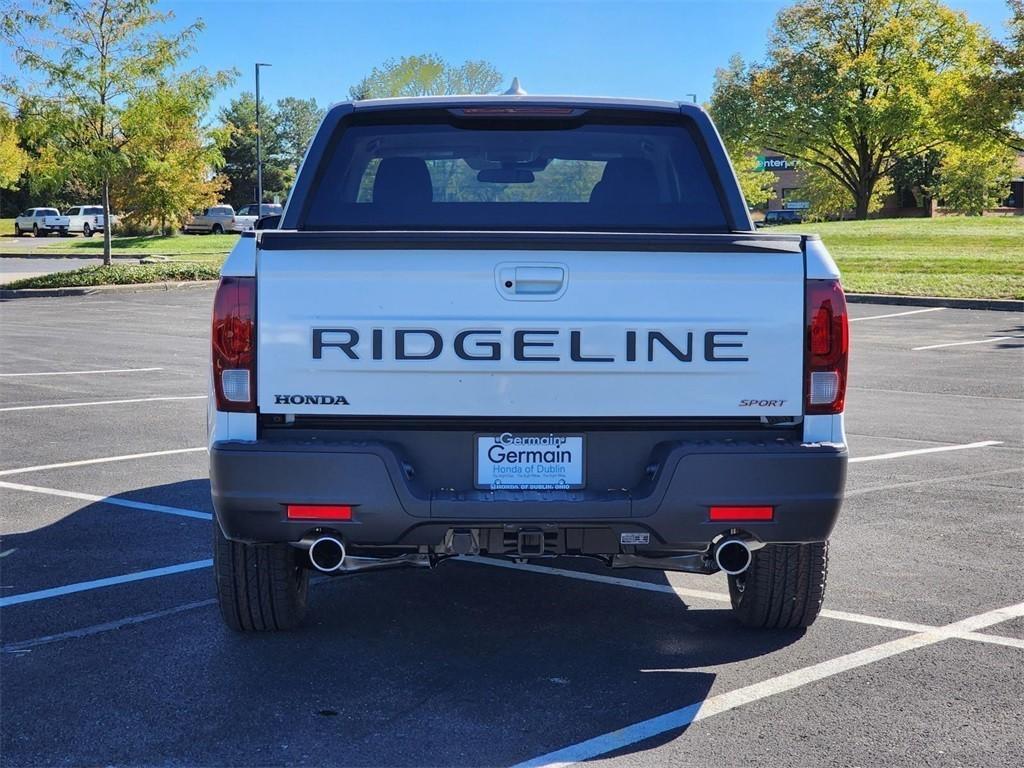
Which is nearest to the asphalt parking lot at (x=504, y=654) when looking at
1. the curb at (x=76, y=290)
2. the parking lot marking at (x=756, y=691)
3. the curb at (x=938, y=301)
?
the parking lot marking at (x=756, y=691)

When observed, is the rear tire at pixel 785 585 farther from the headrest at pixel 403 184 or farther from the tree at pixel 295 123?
the tree at pixel 295 123

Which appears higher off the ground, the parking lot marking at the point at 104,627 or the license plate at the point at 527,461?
the license plate at the point at 527,461

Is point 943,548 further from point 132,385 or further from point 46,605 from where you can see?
point 132,385

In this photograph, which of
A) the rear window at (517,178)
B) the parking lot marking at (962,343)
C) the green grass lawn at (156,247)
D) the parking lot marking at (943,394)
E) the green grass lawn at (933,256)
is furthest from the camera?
the green grass lawn at (156,247)

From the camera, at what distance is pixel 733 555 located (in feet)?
14.2

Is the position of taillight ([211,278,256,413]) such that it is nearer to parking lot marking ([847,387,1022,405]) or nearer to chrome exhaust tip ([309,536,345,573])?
chrome exhaust tip ([309,536,345,573])

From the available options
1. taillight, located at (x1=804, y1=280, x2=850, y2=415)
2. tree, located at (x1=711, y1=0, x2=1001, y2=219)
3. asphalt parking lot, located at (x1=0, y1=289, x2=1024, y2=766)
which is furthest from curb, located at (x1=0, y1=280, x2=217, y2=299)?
tree, located at (x1=711, y1=0, x2=1001, y2=219)

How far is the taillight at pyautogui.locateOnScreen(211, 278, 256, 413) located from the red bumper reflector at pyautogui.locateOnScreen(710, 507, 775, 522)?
159 centimetres

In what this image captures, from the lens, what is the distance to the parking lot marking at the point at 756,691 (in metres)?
3.81

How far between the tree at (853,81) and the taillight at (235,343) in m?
58.7

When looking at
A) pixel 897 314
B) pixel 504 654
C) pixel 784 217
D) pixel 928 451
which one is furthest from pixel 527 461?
pixel 784 217

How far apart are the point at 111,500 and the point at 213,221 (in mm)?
59631

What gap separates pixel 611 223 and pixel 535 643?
1.73 meters

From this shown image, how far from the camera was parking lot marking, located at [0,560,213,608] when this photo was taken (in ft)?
17.8
